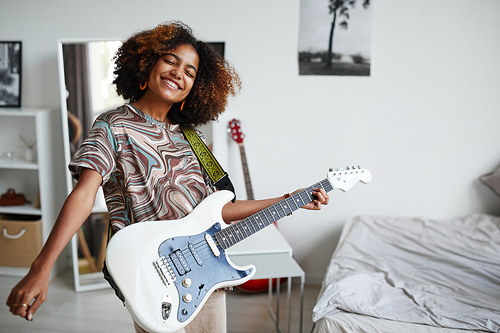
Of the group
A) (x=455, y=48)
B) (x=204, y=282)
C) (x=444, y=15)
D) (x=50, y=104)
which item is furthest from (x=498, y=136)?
(x=50, y=104)

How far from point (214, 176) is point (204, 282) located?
334 mm

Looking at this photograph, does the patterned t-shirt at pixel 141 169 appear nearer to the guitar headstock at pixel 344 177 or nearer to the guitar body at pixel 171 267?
the guitar body at pixel 171 267

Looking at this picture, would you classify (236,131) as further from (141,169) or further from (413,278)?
(141,169)

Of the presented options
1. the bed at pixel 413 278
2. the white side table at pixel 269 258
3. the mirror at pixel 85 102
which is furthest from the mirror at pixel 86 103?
the bed at pixel 413 278

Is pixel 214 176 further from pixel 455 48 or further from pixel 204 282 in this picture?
pixel 455 48

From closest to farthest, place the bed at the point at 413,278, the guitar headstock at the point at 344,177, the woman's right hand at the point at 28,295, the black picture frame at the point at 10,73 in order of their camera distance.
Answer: the woman's right hand at the point at 28,295 → the guitar headstock at the point at 344,177 → the bed at the point at 413,278 → the black picture frame at the point at 10,73

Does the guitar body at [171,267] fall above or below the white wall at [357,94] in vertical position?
below

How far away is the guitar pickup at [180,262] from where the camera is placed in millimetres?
1046

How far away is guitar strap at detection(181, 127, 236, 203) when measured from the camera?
1221 mm

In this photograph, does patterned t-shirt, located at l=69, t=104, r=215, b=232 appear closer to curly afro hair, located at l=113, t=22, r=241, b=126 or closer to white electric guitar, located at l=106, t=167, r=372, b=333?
white electric guitar, located at l=106, t=167, r=372, b=333

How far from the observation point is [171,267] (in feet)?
3.40

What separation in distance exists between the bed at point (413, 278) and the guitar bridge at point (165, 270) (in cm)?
83

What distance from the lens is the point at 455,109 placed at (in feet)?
8.59

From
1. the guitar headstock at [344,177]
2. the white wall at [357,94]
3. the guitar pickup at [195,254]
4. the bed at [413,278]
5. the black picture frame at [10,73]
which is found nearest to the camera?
the guitar pickup at [195,254]
